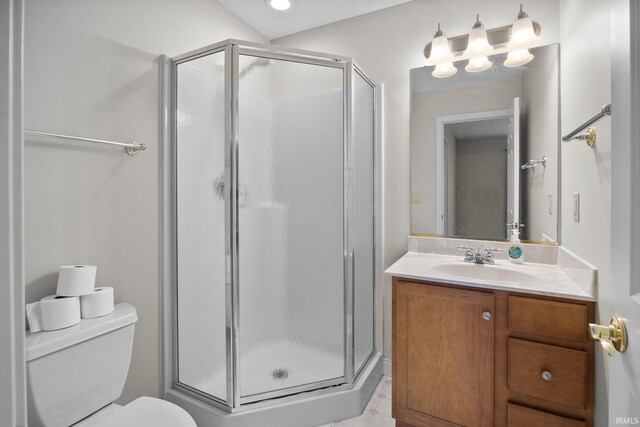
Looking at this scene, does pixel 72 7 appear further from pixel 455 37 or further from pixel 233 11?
pixel 455 37

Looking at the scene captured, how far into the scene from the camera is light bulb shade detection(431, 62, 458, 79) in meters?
1.92

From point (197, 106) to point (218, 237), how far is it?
70 centimetres

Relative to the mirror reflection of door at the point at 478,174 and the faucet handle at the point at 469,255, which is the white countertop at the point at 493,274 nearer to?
the faucet handle at the point at 469,255

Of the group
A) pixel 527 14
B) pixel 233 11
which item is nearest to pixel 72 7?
pixel 233 11

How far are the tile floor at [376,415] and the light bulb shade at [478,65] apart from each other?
2040 millimetres

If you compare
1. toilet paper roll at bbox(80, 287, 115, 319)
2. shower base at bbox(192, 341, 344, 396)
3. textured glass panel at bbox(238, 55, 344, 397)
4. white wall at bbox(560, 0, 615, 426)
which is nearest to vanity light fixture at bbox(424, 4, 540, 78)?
white wall at bbox(560, 0, 615, 426)

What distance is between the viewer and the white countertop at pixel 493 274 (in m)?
1.28

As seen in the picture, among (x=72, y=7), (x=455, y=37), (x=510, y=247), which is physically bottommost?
(x=510, y=247)

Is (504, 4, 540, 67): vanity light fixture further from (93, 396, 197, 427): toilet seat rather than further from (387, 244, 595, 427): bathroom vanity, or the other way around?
(93, 396, 197, 427): toilet seat

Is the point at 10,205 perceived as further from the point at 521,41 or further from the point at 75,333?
the point at 521,41

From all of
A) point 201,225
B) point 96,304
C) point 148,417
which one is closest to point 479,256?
point 201,225

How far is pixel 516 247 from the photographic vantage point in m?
1.73

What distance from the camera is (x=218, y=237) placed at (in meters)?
1.60

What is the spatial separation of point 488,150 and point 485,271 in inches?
28.5
